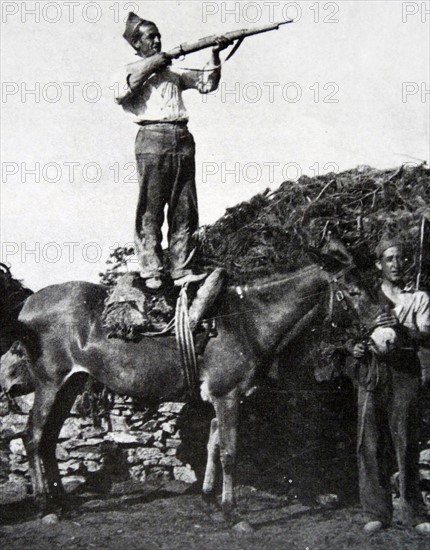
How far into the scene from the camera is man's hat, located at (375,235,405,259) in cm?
581

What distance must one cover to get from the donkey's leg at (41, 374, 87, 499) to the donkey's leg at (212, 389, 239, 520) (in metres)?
1.75

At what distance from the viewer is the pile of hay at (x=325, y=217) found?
6367 millimetres

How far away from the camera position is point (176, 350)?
6637 mm

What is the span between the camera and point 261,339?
643cm

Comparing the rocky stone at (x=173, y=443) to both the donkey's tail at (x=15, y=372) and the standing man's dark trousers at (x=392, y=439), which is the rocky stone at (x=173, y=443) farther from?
the standing man's dark trousers at (x=392, y=439)

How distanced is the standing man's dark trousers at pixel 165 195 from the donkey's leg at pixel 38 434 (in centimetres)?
164

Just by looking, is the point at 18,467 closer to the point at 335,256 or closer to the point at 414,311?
the point at 335,256

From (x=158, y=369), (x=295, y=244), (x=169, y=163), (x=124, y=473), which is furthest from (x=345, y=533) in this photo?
(x=169, y=163)

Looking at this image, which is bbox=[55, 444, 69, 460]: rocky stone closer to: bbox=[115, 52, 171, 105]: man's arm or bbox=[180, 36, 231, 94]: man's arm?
bbox=[115, 52, 171, 105]: man's arm

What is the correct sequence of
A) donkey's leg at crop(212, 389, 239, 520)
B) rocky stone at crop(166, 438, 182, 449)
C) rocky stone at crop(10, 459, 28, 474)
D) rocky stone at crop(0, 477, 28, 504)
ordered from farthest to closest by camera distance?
rocky stone at crop(166, 438, 182, 449), rocky stone at crop(10, 459, 28, 474), rocky stone at crop(0, 477, 28, 504), donkey's leg at crop(212, 389, 239, 520)

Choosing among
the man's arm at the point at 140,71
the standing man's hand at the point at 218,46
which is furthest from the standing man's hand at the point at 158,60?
the standing man's hand at the point at 218,46

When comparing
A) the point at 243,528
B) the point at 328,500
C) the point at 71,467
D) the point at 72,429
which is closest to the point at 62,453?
the point at 71,467

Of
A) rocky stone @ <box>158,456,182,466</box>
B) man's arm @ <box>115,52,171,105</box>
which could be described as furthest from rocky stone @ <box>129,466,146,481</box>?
man's arm @ <box>115,52,171,105</box>

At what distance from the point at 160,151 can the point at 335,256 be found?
2.14 meters
